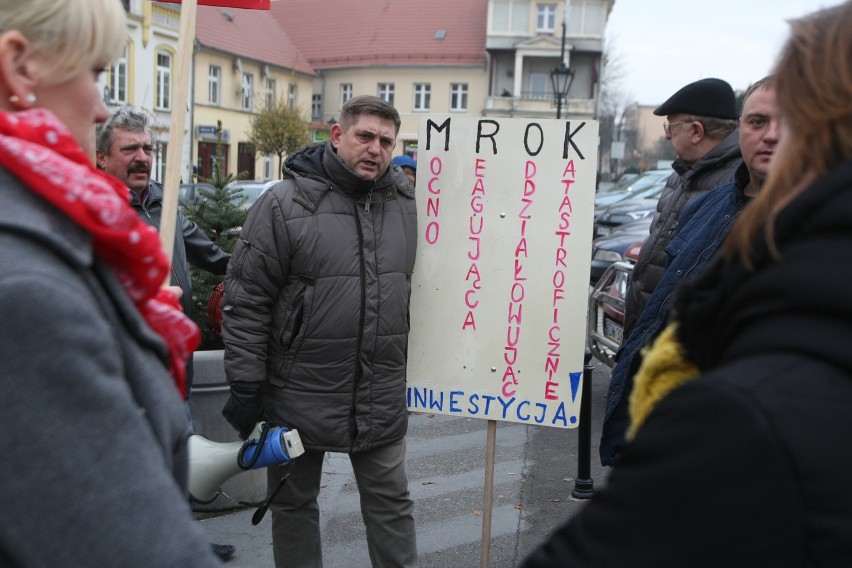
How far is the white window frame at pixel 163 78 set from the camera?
36.3m

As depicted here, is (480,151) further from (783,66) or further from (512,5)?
(512,5)

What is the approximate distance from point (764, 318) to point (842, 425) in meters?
0.15

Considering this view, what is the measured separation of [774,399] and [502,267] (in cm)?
276

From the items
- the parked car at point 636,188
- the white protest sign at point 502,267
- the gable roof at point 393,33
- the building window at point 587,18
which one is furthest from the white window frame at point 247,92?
the white protest sign at point 502,267

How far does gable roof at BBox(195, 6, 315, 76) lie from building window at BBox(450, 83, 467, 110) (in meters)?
8.78

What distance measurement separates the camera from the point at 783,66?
122 cm

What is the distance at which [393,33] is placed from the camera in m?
57.2

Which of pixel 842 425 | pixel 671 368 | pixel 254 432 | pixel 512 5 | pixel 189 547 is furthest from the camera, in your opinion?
pixel 512 5

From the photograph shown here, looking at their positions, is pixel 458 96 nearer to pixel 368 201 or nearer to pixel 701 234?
pixel 368 201

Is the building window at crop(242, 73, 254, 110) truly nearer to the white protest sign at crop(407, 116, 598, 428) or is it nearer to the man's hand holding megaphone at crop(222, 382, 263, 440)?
the white protest sign at crop(407, 116, 598, 428)

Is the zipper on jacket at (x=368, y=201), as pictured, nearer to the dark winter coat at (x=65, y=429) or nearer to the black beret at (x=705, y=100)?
the black beret at (x=705, y=100)

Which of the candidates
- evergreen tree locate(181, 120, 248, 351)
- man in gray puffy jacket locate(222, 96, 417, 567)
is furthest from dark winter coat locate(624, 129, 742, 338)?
evergreen tree locate(181, 120, 248, 351)

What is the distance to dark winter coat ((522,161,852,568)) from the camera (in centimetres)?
102

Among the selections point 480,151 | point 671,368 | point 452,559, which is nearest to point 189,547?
point 671,368
